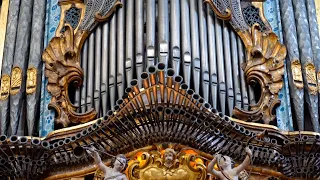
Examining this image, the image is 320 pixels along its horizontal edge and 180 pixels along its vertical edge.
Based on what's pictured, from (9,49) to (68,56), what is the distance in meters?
1.01

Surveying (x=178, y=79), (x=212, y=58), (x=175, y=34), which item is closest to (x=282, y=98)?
(x=212, y=58)

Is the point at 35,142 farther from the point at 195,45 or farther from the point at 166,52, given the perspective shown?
the point at 195,45

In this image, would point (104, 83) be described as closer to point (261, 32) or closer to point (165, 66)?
point (165, 66)

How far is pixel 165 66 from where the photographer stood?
12109 mm

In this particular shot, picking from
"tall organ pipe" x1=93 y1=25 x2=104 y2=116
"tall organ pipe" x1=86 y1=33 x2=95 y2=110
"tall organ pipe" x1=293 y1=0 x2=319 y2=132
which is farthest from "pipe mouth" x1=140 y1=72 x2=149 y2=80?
"tall organ pipe" x1=293 y1=0 x2=319 y2=132

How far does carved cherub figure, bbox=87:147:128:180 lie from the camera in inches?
451

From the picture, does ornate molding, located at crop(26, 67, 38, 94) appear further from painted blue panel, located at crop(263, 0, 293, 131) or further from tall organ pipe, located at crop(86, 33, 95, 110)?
painted blue panel, located at crop(263, 0, 293, 131)

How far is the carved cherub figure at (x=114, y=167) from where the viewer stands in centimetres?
1145

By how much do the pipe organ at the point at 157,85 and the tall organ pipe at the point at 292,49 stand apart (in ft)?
0.06

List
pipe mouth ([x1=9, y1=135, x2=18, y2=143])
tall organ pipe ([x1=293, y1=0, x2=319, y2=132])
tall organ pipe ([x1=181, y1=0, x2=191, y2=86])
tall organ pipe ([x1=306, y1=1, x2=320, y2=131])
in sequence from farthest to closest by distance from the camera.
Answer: tall organ pipe ([x1=306, y1=1, x2=320, y2=131]) → tall organ pipe ([x1=293, y1=0, x2=319, y2=132]) → tall organ pipe ([x1=181, y1=0, x2=191, y2=86]) → pipe mouth ([x1=9, y1=135, x2=18, y2=143])

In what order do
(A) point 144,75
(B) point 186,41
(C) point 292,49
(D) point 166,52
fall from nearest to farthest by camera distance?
(A) point 144,75, (D) point 166,52, (B) point 186,41, (C) point 292,49

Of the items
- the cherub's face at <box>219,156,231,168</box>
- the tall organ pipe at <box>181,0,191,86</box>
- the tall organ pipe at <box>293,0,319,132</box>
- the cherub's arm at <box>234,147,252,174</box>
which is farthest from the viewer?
the tall organ pipe at <box>293,0,319,132</box>

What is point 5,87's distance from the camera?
43.5 ft

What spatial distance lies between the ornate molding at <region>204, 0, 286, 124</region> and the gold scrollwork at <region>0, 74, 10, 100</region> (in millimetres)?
3285
